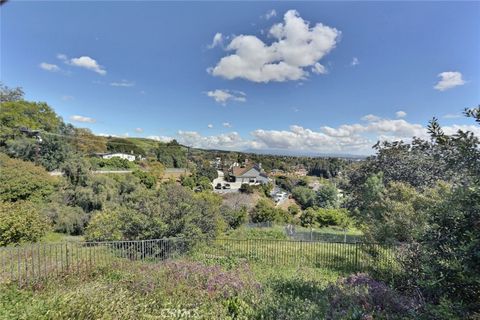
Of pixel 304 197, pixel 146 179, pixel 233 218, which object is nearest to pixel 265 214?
pixel 233 218

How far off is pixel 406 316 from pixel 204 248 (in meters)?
7.50

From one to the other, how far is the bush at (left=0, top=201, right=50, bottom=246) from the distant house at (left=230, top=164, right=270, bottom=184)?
47.4 m

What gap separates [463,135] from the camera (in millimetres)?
2715

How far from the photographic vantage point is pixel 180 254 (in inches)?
380

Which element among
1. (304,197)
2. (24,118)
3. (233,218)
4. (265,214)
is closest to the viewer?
(233,218)

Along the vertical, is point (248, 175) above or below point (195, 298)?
below

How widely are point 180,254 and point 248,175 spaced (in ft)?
171

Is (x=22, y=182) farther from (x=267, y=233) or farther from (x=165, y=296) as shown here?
(x=165, y=296)

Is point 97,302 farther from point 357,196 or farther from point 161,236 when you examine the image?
point 357,196

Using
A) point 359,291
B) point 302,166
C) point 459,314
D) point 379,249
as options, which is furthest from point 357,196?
point 302,166

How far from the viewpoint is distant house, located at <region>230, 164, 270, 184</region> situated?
2347 inches

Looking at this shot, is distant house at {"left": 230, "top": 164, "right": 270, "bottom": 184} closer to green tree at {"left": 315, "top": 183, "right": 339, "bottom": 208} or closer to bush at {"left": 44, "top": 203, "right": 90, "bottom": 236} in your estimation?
green tree at {"left": 315, "top": 183, "right": 339, "bottom": 208}

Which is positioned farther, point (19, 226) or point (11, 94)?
point (11, 94)

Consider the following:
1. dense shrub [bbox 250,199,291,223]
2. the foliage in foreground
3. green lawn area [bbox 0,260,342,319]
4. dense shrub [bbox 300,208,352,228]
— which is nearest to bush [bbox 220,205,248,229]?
dense shrub [bbox 250,199,291,223]
